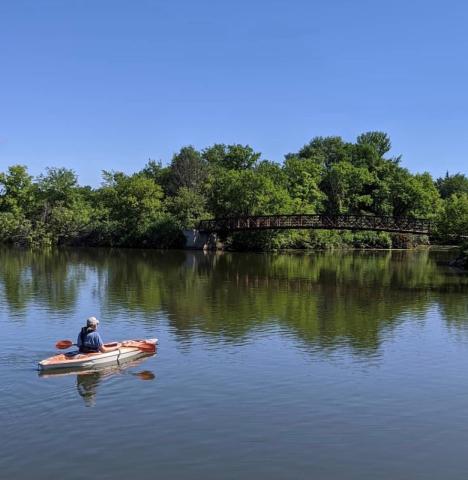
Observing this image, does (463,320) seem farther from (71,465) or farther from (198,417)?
(71,465)

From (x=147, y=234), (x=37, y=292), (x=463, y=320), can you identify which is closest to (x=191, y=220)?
(x=147, y=234)

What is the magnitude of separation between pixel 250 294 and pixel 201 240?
47838mm

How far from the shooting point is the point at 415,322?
29.0 meters

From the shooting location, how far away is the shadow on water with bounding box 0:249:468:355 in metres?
27.3

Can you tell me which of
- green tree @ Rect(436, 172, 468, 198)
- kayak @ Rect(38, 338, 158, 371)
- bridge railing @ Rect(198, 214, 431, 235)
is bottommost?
kayak @ Rect(38, 338, 158, 371)

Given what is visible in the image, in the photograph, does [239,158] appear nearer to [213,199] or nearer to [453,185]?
[213,199]

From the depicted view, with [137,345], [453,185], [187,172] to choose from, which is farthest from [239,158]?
[137,345]

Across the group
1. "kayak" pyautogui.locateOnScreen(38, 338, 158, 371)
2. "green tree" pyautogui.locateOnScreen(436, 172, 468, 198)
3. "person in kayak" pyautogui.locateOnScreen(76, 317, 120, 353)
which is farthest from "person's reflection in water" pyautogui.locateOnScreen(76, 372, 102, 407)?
"green tree" pyautogui.locateOnScreen(436, 172, 468, 198)

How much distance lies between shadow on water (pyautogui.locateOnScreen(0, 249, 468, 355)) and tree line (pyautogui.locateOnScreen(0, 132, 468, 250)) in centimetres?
2546

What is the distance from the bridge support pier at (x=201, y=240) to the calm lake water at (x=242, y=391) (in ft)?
156

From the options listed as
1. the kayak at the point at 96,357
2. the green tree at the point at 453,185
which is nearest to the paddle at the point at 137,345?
the kayak at the point at 96,357

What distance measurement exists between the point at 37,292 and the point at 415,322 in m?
21.5

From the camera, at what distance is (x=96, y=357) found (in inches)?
758

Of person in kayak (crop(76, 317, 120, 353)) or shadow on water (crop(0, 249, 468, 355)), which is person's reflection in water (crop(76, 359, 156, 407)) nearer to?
person in kayak (crop(76, 317, 120, 353))
